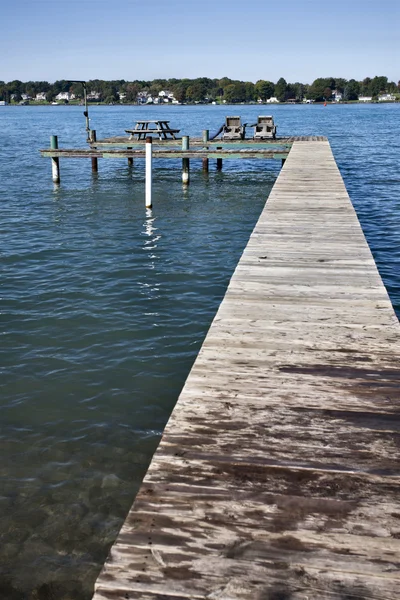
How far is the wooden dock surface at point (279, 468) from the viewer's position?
2.56 metres

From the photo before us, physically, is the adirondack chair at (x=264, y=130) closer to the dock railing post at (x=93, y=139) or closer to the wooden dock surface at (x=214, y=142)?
the wooden dock surface at (x=214, y=142)

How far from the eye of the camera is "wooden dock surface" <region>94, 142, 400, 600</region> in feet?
8.40

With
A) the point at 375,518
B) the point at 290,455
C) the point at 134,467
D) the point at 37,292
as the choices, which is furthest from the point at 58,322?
the point at 375,518

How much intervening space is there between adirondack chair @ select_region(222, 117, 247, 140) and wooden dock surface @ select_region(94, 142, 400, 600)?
63.7 feet

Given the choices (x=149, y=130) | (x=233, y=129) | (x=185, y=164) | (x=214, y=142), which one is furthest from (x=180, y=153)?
(x=233, y=129)

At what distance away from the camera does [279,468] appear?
331 centimetres

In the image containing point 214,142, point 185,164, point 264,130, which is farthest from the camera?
point 264,130

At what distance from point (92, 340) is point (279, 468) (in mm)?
5613

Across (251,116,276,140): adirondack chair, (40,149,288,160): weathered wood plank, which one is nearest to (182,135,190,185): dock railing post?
(40,149,288,160): weathered wood plank

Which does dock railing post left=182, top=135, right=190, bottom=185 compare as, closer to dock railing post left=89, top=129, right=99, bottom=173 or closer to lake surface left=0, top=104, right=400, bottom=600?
lake surface left=0, top=104, right=400, bottom=600

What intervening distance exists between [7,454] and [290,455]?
138 inches

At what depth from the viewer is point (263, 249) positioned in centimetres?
834

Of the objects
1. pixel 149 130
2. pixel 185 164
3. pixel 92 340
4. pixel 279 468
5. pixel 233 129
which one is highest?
pixel 233 129

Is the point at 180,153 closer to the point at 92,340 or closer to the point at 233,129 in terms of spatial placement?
the point at 233,129
